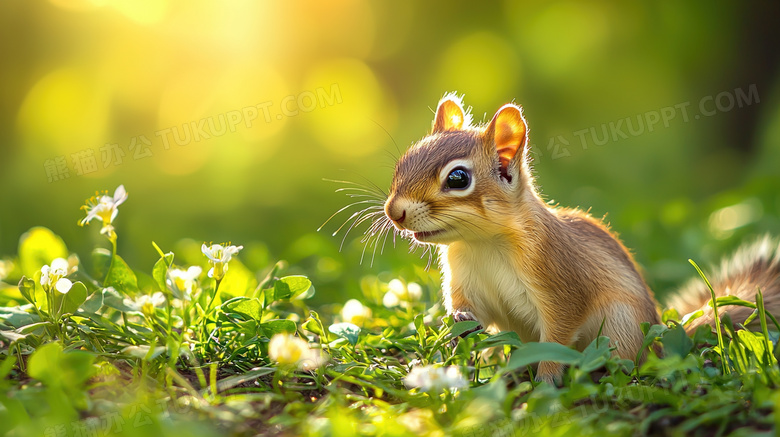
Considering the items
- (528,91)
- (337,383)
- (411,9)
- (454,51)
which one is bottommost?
(337,383)

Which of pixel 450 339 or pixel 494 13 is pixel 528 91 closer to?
pixel 494 13

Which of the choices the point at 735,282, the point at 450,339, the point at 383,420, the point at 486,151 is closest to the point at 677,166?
the point at 735,282

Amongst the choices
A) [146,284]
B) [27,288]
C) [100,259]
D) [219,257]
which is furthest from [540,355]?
[100,259]

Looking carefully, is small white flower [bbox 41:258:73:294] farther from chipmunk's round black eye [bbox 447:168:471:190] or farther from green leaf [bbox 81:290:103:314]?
chipmunk's round black eye [bbox 447:168:471:190]

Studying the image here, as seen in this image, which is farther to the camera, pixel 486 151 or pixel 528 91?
pixel 528 91

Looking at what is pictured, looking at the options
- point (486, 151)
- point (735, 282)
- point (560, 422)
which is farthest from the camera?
point (735, 282)

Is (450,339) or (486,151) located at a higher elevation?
(486,151)
